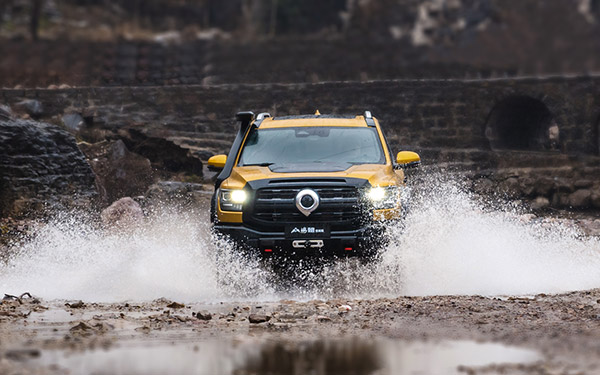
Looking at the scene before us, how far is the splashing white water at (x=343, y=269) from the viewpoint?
10148 millimetres

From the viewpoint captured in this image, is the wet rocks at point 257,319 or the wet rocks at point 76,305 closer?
the wet rocks at point 257,319

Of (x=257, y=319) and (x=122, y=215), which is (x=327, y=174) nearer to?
(x=257, y=319)

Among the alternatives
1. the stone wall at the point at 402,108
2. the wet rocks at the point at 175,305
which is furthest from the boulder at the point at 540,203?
the wet rocks at the point at 175,305

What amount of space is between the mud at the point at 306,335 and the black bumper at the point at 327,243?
2.49 feet

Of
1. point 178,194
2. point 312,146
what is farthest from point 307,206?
point 178,194

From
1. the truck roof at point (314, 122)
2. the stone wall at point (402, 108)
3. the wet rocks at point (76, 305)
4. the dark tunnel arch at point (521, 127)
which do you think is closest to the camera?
the wet rocks at point (76, 305)

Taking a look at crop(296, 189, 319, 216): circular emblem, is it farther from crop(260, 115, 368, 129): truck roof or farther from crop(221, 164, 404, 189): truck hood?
crop(260, 115, 368, 129): truck roof

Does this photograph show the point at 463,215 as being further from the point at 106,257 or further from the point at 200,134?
the point at 200,134

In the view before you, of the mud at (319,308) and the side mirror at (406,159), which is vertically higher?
the side mirror at (406,159)

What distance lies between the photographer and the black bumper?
9953 millimetres

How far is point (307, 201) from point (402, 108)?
13.7 metres

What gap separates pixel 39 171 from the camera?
1769 cm

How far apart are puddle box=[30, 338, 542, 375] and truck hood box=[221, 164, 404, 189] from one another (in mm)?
3537

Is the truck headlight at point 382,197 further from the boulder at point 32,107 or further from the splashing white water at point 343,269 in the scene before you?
the boulder at point 32,107
